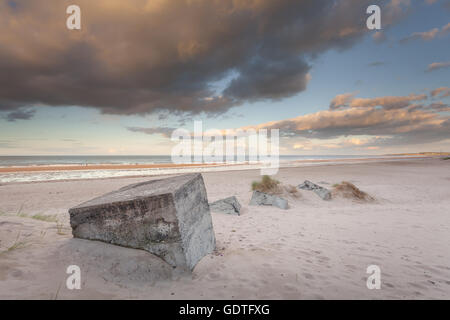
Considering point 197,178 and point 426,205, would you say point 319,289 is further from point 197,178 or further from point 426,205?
point 426,205

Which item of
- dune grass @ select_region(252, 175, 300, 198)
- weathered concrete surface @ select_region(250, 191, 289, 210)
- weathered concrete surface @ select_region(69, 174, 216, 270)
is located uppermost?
weathered concrete surface @ select_region(69, 174, 216, 270)

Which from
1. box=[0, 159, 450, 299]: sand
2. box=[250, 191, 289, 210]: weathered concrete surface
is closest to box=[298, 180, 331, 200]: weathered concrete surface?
box=[250, 191, 289, 210]: weathered concrete surface

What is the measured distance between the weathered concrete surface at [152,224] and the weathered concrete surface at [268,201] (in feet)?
18.9

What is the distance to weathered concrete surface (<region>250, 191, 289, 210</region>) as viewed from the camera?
9.07 metres

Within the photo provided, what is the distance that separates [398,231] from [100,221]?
748 cm

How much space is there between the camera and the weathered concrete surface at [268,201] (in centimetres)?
907

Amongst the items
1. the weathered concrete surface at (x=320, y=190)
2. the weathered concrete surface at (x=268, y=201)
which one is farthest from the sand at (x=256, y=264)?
the weathered concrete surface at (x=320, y=190)

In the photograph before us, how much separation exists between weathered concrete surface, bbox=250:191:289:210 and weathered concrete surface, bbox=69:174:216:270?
575cm

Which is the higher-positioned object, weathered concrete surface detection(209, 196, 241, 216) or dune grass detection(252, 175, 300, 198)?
dune grass detection(252, 175, 300, 198)

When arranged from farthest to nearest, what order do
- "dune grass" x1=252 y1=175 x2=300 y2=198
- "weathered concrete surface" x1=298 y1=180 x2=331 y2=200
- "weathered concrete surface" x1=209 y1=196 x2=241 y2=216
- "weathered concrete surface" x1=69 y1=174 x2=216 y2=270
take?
"dune grass" x1=252 y1=175 x2=300 y2=198
"weathered concrete surface" x1=298 y1=180 x2=331 y2=200
"weathered concrete surface" x1=209 y1=196 x2=241 y2=216
"weathered concrete surface" x1=69 y1=174 x2=216 y2=270

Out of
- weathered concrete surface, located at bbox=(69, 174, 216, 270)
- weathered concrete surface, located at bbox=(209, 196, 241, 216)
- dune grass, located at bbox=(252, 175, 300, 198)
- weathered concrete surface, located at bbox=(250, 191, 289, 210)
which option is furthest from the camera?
dune grass, located at bbox=(252, 175, 300, 198)

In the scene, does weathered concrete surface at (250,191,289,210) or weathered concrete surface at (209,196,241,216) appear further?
weathered concrete surface at (250,191,289,210)

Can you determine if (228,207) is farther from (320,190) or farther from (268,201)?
(320,190)

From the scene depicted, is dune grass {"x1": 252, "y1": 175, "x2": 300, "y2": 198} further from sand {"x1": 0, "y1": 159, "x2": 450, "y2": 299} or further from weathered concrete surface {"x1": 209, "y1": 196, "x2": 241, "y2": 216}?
sand {"x1": 0, "y1": 159, "x2": 450, "y2": 299}
